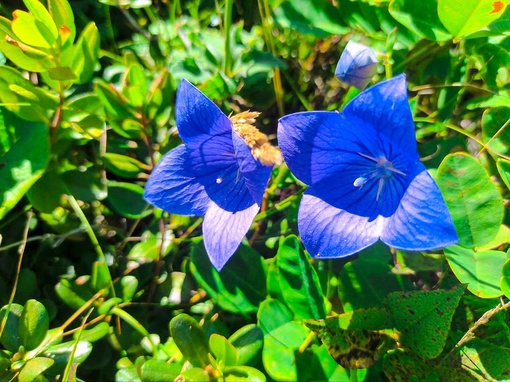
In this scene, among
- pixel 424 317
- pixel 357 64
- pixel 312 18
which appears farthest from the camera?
pixel 312 18

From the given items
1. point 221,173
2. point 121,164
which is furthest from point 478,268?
point 121,164

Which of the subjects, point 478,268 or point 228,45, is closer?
point 478,268

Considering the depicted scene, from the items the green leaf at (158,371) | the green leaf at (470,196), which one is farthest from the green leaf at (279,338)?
the green leaf at (470,196)

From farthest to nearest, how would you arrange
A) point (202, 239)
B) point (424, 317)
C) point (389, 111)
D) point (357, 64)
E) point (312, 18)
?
1. point (312, 18)
2. point (202, 239)
3. point (357, 64)
4. point (424, 317)
5. point (389, 111)

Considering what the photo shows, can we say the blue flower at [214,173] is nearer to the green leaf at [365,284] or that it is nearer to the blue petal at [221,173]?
the blue petal at [221,173]

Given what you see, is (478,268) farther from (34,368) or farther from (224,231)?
(34,368)

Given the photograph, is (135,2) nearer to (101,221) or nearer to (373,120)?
(101,221)

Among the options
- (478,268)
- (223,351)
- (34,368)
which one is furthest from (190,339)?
(478,268)

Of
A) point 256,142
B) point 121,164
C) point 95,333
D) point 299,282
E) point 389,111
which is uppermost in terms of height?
point 389,111

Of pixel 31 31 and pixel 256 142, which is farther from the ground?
pixel 31 31
